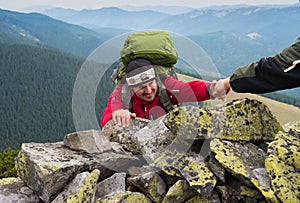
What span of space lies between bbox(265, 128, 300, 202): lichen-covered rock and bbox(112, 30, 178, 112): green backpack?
230cm

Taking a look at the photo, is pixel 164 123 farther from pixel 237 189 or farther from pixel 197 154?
pixel 237 189

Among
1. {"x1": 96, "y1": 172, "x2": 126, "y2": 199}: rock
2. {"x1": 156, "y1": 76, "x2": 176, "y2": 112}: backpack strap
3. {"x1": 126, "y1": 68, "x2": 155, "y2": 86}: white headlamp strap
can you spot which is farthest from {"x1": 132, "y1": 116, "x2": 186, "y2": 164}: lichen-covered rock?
{"x1": 126, "y1": 68, "x2": 155, "y2": 86}: white headlamp strap

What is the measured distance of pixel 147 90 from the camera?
6.75m

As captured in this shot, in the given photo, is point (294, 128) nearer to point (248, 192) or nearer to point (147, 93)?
point (248, 192)

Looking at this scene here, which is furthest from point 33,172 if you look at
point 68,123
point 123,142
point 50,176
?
point 68,123

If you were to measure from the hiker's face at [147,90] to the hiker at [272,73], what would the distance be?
1776mm

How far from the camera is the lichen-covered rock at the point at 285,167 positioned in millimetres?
5035

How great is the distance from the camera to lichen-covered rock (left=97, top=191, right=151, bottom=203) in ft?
19.0

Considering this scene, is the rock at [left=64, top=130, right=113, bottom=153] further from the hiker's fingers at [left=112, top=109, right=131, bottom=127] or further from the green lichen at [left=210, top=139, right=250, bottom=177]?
the green lichen at [left=210, top=139, right=250, bottom=177]

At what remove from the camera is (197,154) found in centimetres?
594

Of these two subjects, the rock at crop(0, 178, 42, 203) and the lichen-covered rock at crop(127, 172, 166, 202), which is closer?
the lichen-covered rock at crop(127, 172, 166, 202)

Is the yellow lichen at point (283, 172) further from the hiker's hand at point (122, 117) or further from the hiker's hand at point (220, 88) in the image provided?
the hiker's hand at point (122, 117)

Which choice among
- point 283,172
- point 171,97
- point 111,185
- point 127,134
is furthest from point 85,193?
point 283,172

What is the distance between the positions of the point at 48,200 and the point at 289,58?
14.6ft
